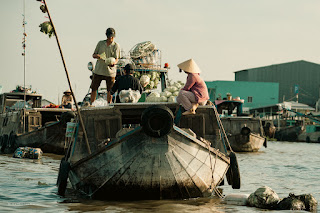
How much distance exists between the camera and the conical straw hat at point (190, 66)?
24.7 ft

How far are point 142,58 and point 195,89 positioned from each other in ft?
33.8

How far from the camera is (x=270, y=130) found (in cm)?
3928

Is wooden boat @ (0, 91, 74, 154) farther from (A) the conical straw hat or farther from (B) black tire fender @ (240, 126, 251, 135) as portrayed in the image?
(A) the conical straw hat

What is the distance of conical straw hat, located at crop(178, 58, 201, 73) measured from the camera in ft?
24.7

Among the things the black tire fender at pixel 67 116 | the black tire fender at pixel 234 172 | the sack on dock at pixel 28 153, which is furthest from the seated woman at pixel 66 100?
the black tire fender at pixel 234 172

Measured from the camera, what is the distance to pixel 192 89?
25.0ft

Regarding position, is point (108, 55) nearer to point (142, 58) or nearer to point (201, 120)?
point (201, 120)

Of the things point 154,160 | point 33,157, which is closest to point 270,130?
point 33,157

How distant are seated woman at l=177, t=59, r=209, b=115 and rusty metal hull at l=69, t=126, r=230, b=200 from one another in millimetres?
575

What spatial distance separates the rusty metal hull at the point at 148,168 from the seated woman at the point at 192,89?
57cm

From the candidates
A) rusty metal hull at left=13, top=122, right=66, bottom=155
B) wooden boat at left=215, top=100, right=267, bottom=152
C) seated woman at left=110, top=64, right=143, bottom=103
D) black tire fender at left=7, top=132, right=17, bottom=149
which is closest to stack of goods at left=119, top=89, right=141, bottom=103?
seated woman at left=110, top=64, right=143, bottom=103

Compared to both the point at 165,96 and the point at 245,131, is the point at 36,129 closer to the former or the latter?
the point at 165,96

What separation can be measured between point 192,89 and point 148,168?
1.47 metres

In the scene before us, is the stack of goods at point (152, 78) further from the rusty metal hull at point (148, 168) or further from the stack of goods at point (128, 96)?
the rusty metal hull at point (148, 168)
